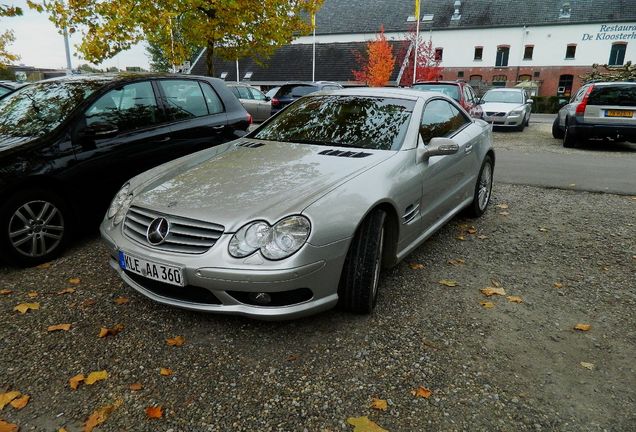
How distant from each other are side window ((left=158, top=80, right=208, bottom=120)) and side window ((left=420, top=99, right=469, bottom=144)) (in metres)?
2.80

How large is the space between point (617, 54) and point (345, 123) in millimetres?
50703

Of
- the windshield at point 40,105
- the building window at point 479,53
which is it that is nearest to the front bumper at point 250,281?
the windshield at point 40,105

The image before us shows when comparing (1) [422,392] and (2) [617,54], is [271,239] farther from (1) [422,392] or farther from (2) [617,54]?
(2) [617,54]

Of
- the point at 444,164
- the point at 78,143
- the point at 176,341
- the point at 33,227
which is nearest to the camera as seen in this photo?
the point at 176,341

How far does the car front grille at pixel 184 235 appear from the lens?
272 centimetres

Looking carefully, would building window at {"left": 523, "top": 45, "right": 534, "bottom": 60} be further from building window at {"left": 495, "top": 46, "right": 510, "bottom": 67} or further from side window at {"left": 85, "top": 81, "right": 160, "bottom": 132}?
side window at {"left": 85, "top": 81, "right": 160, "bottom": 132}

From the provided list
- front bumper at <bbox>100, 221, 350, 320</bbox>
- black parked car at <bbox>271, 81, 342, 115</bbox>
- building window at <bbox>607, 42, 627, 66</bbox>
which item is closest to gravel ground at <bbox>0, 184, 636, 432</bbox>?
front bumper at <bbox>100, 221, 350, 320</bbox>

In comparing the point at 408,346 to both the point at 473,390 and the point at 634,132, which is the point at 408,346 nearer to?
the point at 473,390

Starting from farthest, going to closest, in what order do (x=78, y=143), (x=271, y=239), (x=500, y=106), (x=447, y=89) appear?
(x=500, y=106) → (x=447, y=89) → (x=78, y=143) → (x=271, y=239)

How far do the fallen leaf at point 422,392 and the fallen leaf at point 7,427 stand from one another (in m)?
1.99

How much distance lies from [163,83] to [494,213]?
4265 mm

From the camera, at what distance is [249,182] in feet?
10.4

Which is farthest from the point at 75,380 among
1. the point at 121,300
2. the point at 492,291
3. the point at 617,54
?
the point at 617,54

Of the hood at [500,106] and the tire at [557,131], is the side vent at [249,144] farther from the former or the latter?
the hood at [500,106]
